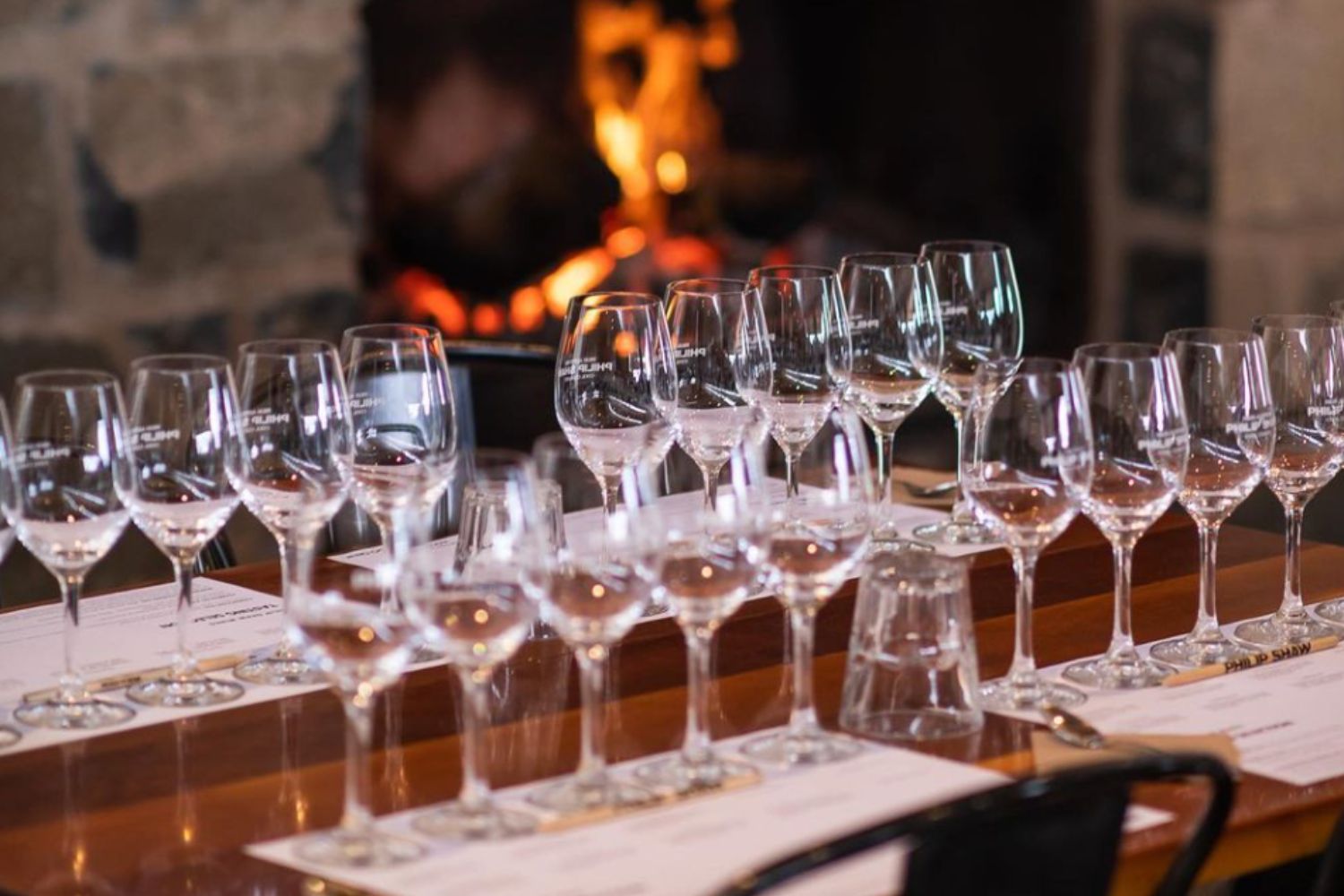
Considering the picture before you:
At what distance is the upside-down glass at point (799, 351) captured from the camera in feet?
5.91

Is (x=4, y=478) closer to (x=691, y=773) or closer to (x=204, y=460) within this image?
(x=204, y=460)

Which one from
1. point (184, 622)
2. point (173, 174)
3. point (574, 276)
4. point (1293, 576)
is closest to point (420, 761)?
point (184, 622)

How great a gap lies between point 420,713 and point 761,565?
288 millimetres

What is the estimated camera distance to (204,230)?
3.28 m

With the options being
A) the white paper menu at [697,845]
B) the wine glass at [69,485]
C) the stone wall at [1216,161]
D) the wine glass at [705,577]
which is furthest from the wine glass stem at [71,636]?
the stone wall at [1216,161]

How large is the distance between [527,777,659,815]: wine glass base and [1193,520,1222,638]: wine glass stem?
1.69ft

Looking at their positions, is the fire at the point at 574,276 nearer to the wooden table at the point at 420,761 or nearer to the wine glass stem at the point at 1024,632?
the wooden table at the point at 420,761

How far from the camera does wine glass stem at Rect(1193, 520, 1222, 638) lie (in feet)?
5.30

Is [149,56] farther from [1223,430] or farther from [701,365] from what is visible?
[1223,430]

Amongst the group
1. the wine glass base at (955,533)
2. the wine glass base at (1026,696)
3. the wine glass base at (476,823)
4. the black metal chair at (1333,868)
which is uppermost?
the wine glass base at (955,533)

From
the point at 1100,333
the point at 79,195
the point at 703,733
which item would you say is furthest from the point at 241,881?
the point at 1100,333

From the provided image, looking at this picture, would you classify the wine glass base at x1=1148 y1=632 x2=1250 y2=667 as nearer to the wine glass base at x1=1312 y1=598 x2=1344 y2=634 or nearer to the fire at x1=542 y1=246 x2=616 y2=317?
the wine glass base at x1=1312 y1=598 x2=1344 y2=634

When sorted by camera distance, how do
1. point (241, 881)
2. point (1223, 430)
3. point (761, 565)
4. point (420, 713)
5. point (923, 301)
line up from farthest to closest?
point (923, 301), point (1223, 430), point (420, 713), point (761, 565), point (241, 881)

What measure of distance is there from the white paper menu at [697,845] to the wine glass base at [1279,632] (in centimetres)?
39
